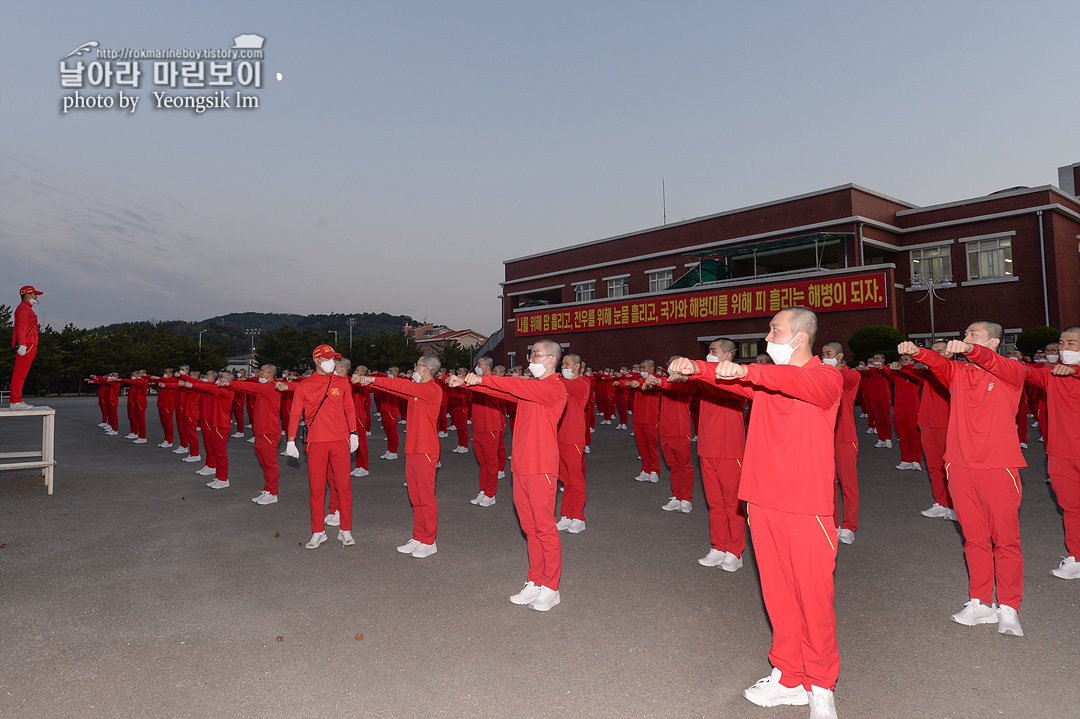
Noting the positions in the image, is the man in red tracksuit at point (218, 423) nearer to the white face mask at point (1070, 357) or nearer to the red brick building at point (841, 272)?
the white face mask at point (1070, 357)

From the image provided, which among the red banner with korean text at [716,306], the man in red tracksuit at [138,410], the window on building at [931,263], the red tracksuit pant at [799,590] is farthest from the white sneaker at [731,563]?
the window on building at [931,263]

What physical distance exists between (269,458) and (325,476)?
272cm

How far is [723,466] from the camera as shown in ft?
19.5

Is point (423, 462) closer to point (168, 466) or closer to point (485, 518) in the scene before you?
point (485, 518)

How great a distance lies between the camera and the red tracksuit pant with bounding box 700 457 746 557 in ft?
18.8

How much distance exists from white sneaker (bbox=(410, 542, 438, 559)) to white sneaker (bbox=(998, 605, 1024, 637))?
4.82 meters

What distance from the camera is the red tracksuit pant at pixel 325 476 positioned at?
253 inches

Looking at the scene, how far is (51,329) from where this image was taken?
4900 centimetres

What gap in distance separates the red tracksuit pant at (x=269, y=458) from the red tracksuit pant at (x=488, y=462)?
118 inches

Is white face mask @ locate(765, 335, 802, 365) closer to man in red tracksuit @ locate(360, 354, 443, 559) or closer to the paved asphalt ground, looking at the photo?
the paved asphalt ground

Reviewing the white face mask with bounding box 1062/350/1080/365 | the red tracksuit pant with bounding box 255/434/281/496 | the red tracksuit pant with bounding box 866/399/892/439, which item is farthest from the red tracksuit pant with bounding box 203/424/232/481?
the red tracksuit pant with bounding box 866/399/892/439

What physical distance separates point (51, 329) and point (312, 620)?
195 feet

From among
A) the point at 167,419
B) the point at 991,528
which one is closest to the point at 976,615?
the point at 991,528

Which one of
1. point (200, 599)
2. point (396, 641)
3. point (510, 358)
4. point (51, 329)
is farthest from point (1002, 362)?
point (51, 329)
